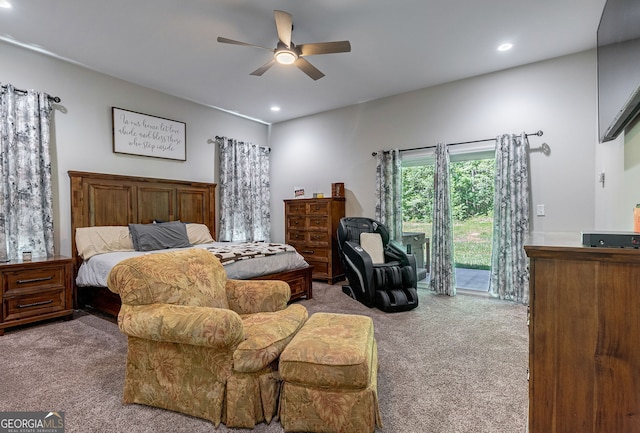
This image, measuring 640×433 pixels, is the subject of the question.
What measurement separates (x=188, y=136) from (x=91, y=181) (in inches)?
63.1

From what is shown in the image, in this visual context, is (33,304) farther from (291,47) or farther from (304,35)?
(304,35)

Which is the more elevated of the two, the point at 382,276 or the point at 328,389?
the point at 382,276

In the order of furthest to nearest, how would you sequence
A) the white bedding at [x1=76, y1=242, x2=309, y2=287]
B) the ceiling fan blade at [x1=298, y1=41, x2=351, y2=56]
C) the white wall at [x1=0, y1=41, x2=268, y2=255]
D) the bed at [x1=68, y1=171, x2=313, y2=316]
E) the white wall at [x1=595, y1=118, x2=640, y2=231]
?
the bed at [x1=68, y1=171, x2=313, y2=316]
the white wall at [x1=0, y1=41, x2=268, y2=255]
the white bedding at [x1=76, y1=242, x2=309, y2=287]
the ceiling fan blade at [x1=298, y1=41, x2=351, y2=56]
the white wall at [x1=595, y1=118, x2=640, y2=231]

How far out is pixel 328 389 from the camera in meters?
1.59

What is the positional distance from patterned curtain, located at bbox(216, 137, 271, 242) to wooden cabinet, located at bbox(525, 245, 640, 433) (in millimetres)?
4929

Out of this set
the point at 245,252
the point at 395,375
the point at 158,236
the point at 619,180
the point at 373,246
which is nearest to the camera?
the point at 395,375

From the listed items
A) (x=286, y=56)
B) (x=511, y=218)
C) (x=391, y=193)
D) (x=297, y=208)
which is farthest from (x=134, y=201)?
(x=511, y=218)

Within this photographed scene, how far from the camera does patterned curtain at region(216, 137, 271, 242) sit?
5477 mm

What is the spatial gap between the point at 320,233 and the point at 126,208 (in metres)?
2.80

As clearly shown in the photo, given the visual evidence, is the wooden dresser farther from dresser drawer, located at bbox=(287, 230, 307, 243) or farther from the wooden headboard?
the wooden headboard

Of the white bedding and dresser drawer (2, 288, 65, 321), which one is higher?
the white bedding

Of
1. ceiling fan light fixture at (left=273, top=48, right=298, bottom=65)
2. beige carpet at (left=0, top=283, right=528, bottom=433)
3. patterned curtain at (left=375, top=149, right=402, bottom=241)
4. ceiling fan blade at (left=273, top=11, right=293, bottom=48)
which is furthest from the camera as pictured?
patterned curtain at (left=375, top=149, right=402, bottom=241)

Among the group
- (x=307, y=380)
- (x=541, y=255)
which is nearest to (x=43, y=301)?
(x=307, y=380)

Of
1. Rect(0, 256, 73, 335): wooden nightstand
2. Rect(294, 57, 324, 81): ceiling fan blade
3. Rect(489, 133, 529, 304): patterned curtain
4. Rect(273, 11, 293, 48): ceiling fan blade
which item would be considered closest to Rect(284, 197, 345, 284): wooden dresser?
Rect(294, 57, 324, 81): ceiling fan blade
